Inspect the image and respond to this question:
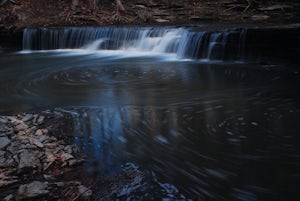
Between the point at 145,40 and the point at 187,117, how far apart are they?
9.80 m

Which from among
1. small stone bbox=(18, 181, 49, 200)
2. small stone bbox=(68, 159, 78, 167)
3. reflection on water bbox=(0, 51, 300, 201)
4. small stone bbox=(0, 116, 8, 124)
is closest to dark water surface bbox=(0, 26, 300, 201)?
reflection on water bbox=(0, 51, 300, 201)

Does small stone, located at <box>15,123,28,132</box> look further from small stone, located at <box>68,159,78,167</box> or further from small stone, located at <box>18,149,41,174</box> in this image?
small stone, located at <box>68,159,78,167</box>

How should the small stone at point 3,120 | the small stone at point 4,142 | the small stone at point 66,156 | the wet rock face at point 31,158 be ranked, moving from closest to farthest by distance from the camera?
the wet rock face at point 31,158 < the small stone at point 66,156 < the small stone at point 4,142 < the small stone at point 3,120

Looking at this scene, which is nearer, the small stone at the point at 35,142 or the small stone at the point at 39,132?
the small stone at the point at 35,142

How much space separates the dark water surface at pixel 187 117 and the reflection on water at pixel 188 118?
14 mm

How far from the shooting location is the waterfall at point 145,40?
42.8 ft

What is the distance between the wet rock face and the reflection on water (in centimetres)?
34

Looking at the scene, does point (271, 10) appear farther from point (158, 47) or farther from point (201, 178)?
point (201, 178)

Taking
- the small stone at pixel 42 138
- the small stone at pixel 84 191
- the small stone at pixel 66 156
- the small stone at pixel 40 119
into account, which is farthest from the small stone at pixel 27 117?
the small stone at pixel 84 191

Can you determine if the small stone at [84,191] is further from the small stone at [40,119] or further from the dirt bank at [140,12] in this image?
the dirt bank at [140,12]

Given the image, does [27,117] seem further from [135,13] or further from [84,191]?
[135,13]

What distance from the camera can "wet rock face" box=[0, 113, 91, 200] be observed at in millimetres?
4102

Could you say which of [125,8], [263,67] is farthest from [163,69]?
[125,8]

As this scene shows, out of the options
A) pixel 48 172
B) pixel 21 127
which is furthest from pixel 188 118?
pixel 48 172
